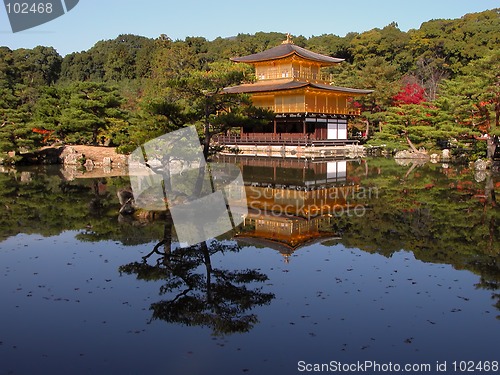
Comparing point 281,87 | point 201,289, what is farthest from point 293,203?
point 281,87

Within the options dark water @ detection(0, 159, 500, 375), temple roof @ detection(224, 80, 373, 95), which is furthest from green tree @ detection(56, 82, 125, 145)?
dark water @ detection(0, 159, 500, 375)

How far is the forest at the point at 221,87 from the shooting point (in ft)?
52.4

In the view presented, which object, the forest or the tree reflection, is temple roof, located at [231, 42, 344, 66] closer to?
the forest

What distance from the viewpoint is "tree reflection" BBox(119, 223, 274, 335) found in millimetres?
6156

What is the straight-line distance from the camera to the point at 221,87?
15.2 m

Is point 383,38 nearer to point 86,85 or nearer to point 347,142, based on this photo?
point 347,142

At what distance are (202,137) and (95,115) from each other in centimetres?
1693

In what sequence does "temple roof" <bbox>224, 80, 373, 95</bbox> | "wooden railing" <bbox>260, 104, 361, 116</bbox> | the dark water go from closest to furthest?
the dark water < "temple roof" <bbox>224, 80, 373, 95</bbox> < "wooden railing" <bbox>260, 104, 361, 116</bbox>

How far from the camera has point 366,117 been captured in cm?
3994

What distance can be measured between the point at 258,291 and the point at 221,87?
9442 millimetres

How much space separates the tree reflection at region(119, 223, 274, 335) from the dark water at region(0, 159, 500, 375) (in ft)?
0.10

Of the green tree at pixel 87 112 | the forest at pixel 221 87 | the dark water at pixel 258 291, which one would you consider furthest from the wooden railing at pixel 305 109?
the dark water at pixel 258 291

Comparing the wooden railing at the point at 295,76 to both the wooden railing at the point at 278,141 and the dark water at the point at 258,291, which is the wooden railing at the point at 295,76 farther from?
the dark water at the point at 258,291

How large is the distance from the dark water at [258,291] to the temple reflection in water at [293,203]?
0.08 metres
